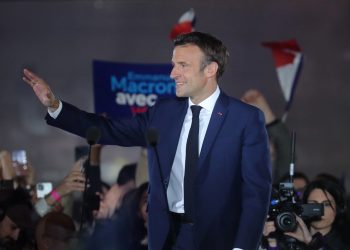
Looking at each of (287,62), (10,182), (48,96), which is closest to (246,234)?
(48,96)

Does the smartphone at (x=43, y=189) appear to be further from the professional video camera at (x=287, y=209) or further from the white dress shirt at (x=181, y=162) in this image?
the white dress shirt at (x=181, y=162)

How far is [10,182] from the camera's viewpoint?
553 cm

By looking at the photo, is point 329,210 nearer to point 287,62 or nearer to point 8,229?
point 8,229

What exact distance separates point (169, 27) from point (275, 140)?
6.31 feet

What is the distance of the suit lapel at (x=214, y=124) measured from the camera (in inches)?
143

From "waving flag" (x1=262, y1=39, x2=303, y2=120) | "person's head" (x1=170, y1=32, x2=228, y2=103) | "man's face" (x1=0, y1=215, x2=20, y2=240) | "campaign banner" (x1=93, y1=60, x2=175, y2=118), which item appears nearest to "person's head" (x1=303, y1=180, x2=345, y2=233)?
"person's head" (x1=170, y1=32, x2=228, y2=103)

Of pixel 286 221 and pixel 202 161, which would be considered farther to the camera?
pixel 286 221

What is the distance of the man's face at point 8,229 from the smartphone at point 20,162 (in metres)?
1.14

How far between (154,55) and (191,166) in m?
5.23

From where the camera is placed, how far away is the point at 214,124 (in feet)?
12.1

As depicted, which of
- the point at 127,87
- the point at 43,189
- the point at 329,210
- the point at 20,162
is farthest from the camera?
the point at 127,87

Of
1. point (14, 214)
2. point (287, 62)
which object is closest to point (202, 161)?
point (14, 214)

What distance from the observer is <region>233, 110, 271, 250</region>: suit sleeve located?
3.61 metres

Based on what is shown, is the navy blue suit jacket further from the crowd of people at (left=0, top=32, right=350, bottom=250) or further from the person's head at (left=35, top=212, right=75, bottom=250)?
the person's head at (left=35, top=212, right=75, bottom=250)
